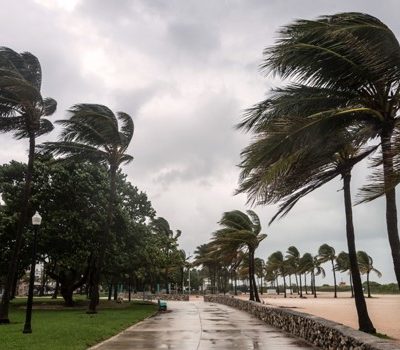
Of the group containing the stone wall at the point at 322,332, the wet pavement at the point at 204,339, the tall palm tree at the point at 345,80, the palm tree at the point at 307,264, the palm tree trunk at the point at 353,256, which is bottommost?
the wet pavement at the point at 204,339

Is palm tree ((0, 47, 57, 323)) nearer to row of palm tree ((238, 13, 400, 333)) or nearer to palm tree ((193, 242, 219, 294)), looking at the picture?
row of palm tree ((238, 13, 400, 333))

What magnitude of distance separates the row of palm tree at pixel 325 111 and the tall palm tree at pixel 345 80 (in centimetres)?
2

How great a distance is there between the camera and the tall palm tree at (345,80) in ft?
29.7

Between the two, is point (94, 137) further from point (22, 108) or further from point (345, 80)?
point (345, 80)

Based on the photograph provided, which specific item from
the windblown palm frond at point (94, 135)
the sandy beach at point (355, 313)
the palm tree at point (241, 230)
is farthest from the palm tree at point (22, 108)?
the palm tree at point (241, 230)

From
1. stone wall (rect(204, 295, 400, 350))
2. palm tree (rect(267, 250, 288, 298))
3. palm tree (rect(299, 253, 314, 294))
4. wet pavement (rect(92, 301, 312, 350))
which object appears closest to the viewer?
stone wall (rect(204, 295, 400, 350))

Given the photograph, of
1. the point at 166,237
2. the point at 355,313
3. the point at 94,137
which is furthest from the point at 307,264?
the point at 94,137

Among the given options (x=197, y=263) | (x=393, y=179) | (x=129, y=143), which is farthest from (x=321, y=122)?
(x=197, y=263)

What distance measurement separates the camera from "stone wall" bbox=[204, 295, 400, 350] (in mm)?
8602

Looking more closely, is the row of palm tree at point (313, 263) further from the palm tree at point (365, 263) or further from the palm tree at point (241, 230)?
the palm tree at point (241, 230)

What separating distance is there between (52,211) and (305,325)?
2176cm

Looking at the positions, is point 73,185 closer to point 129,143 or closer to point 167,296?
point 129,143

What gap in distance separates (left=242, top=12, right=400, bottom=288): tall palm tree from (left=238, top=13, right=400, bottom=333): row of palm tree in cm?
2

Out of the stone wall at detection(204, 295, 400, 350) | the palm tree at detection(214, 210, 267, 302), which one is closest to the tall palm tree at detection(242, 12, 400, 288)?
the stone wall at detection(204, 295, 400, 350)
